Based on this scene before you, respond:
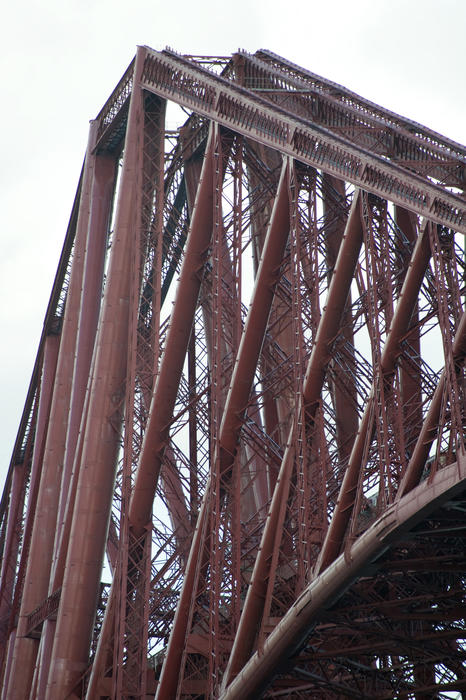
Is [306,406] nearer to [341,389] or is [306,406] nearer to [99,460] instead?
[341,389]

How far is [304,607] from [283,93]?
514 inches

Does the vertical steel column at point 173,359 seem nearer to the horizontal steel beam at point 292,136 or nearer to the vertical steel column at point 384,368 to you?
the horizontal steel beam at point 292,136

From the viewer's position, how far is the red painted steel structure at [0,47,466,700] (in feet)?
75.8

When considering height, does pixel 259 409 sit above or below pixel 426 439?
above

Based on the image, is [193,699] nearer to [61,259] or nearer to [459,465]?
[459,465]

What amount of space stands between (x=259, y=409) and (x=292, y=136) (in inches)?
304

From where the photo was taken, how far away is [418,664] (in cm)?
2978

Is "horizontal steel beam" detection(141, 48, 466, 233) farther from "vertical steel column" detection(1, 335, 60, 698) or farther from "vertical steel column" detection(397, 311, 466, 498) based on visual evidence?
"vertical steel column" detection(1, 335, 60, 698)

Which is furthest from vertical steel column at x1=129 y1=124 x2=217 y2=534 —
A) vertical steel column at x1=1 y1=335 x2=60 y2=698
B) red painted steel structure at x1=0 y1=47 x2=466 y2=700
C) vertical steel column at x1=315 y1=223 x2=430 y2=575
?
vertical steel column at x1=1 y1=335 x2=60 y2=698

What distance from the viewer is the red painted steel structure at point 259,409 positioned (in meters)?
23.1

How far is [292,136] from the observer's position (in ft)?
88.9

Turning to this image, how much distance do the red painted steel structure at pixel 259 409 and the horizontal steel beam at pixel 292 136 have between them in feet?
0.21

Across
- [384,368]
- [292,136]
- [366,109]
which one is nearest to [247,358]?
[292,136]

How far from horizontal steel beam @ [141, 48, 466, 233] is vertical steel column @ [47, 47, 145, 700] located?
75.0 inches
